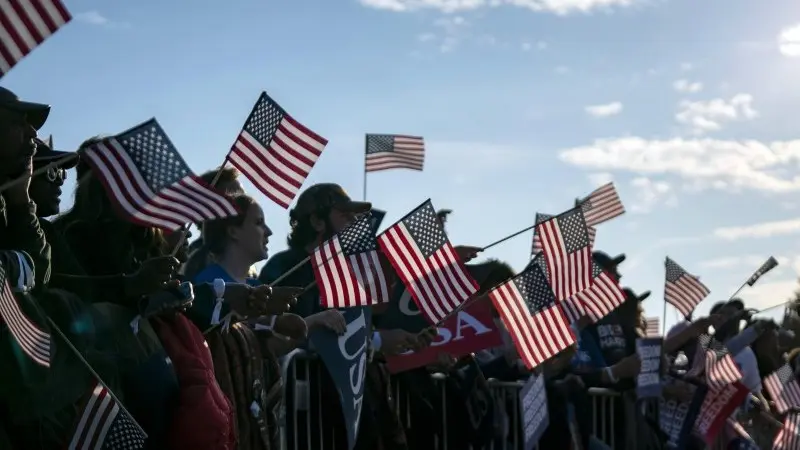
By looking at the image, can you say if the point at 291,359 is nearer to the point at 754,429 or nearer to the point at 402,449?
the point at 402,449

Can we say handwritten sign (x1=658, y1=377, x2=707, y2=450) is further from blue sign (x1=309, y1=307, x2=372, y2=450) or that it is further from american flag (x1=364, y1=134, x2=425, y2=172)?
blue sign (x1=309, y1=307, x2=372, y2=450)

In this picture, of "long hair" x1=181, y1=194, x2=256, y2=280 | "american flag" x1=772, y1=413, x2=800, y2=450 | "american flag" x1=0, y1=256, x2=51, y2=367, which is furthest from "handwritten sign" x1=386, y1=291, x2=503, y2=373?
"american flag" x1=772, y1=413, x2=800, y2=450

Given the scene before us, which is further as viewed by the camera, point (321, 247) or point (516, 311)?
point (516, 311)

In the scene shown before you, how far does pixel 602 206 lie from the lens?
12695 mm

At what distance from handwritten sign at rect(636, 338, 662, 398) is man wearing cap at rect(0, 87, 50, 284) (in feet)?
23.2

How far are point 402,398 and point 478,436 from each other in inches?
34.3

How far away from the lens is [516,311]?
9297 millimetres

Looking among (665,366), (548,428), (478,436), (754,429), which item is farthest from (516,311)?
(754,429)

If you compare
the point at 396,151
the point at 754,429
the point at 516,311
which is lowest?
the point at 754,429

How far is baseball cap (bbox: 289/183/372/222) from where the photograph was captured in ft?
27.5

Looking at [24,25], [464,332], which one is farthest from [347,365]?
[24,25]

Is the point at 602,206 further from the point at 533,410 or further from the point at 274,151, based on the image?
the point at 274,151

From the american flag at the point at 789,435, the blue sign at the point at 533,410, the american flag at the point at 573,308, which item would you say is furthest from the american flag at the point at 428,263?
the american flag at the point at 789,435

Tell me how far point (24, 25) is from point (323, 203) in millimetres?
3477
